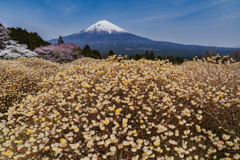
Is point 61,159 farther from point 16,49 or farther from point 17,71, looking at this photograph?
point 16,49

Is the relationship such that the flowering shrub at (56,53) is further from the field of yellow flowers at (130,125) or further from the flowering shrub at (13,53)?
the field of yellow flowers at (130,125)

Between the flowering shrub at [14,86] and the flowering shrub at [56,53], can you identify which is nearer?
the flowering shrub at [14,86]

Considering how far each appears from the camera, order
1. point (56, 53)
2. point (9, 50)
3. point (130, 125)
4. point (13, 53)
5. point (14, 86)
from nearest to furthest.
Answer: point (130, 125) → point (14, 86) → point (13, 53) → point (9, 50) → point (56, 53)

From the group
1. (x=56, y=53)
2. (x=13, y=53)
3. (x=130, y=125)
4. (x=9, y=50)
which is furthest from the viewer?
(x=56, y=53)

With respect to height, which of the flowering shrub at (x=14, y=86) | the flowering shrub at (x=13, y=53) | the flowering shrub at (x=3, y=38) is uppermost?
the flowering shrub at (x=3, y=38)

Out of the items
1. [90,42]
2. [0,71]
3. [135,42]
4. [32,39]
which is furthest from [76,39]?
[0,71]

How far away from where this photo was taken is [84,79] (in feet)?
12.3

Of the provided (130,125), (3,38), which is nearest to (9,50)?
(3,38)

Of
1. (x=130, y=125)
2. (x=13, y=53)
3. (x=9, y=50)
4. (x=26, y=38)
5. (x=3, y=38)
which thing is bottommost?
(x=130, y=125)

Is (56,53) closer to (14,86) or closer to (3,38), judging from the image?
(3,38)

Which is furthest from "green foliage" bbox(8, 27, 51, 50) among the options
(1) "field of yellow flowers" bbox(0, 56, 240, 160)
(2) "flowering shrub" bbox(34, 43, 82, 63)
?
(1) "field of yellow flowers" bbox(0, 56, 240, 160)

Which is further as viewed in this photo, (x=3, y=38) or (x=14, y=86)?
(x=3, y=38)

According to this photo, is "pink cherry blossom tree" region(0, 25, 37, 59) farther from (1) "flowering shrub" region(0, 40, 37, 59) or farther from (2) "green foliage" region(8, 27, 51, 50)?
(2) "green foliage" region(8, 27, 51, 50)

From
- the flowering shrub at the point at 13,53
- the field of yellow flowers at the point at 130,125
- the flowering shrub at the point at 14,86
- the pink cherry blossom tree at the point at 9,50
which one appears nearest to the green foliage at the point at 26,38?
the pink cherry blossom tree at the point at 9,50
